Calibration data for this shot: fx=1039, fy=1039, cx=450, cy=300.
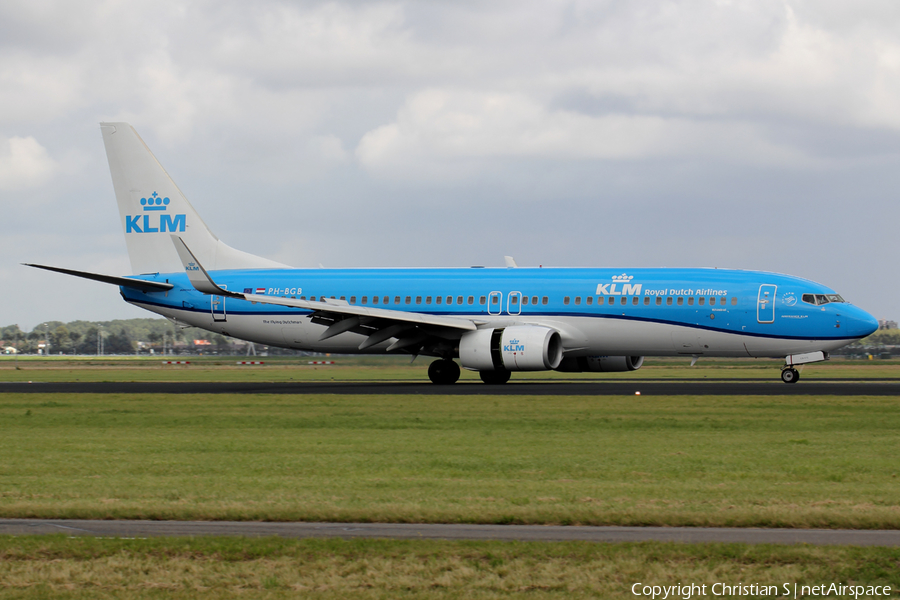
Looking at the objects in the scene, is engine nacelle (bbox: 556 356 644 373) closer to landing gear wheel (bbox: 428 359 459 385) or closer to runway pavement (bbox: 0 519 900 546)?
landing gear wheel (bbox: 428 359 459 385)

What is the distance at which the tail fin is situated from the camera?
1935 inches

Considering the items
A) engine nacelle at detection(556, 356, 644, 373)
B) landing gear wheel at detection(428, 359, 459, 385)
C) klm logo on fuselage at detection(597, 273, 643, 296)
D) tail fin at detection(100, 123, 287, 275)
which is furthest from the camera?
tail fin at detection(100, 123, 287, 275)

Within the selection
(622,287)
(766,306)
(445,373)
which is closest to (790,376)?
(766,306)

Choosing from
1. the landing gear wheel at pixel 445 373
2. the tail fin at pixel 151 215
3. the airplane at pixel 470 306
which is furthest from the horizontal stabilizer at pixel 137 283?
the landing gear wheel at pixel 445 373

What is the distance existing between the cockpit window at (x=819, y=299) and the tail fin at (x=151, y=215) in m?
23.5

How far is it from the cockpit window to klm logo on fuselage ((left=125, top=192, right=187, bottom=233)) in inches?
1118

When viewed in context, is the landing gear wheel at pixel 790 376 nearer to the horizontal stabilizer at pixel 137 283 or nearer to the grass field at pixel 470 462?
the grass field at pixel 470 462

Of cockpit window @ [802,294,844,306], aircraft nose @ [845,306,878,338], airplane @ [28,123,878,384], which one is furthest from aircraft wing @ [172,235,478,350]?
aircraft nose @ [845,306,878,338]

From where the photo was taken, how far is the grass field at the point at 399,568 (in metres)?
9.50

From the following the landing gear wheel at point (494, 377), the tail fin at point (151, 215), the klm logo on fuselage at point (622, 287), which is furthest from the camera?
the tail fin at point (151, 215)

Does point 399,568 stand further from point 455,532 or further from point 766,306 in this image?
point 766,306

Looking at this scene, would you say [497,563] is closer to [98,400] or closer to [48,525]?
[48,525]

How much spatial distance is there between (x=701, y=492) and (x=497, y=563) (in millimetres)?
5191

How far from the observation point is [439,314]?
43.6 m
